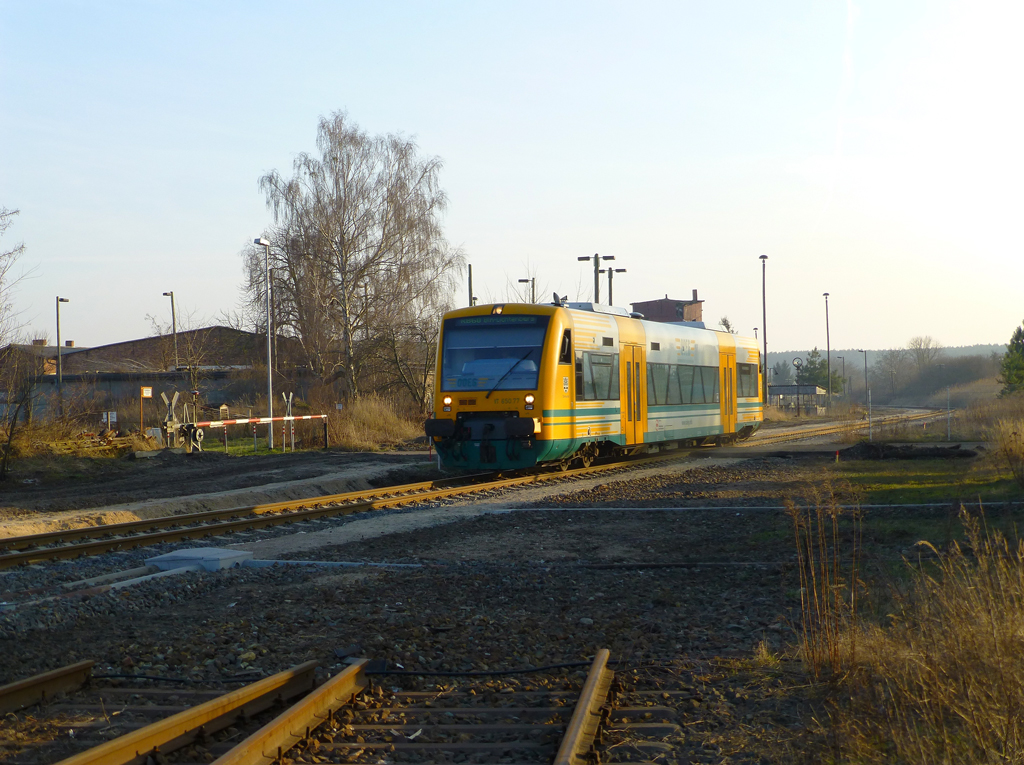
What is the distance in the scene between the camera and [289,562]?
9.55 metres

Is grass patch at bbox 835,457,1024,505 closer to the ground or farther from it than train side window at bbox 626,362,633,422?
closer to the ground

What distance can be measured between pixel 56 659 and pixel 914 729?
200 inches

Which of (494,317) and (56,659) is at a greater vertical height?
(494,317)

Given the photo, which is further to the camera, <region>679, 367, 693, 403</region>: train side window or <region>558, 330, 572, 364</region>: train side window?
<region>679, 367, 693, 403</region>: train side window

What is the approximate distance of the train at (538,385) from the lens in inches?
667

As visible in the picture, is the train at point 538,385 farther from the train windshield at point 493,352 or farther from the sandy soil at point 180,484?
the sandy soil at point 180,484

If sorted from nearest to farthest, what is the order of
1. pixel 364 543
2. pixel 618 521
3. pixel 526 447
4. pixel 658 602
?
pixel 658 602, pixel 364 543, pixel 618 521, pixel 526 447

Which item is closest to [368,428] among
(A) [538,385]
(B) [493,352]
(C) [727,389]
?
(C) [727,389]

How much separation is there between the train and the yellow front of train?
0.02 meters

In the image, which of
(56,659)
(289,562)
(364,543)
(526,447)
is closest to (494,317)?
(526,447)

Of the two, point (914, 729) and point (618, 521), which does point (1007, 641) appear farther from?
point (618, 521)

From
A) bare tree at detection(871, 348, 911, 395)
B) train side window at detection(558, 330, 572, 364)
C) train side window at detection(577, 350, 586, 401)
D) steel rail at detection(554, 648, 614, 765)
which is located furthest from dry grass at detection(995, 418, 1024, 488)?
bare tree at detection(871, 348, 911, 395)

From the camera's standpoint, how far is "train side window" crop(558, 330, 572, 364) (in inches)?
680

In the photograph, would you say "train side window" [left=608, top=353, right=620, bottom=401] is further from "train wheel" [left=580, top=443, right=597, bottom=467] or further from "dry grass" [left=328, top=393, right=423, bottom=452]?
"dry grass" [left=328, top=393, right=423, bottom=452]
